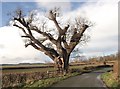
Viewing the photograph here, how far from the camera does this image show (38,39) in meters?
48.2

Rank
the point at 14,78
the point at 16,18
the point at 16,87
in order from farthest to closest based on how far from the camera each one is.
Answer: the point at 16,18 → the point at 14,78 → the point at 16,87

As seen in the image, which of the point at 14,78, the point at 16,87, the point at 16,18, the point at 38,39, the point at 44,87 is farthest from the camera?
the point at 38,39

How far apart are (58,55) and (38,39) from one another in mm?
5145

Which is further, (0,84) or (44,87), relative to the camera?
(0,84)

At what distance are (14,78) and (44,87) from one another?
29.0 feet

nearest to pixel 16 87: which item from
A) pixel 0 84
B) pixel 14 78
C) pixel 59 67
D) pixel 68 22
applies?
pixel 0 84

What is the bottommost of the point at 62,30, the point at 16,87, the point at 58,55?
the point at 16,87

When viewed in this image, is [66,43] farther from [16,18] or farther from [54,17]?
[16,18]

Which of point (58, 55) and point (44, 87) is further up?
point (58, 55)

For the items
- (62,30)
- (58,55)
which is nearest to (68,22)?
(62,30)

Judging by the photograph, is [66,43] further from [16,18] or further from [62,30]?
[16,18]

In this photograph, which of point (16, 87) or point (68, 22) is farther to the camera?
point (68, 22)

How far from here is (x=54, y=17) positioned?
45438 mm

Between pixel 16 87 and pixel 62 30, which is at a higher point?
pixel 62 30
